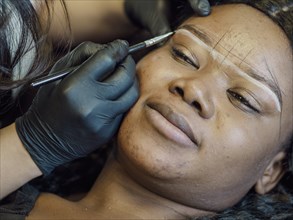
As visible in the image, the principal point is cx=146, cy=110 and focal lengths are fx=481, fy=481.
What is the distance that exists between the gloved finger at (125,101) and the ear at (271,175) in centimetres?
51

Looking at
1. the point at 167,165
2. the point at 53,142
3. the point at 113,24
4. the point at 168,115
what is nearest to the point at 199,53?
the point at 168,115

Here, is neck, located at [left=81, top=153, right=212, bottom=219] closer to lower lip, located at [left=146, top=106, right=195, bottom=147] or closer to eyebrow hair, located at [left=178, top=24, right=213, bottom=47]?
lower lip, located at [left=146, top=106, right=195, bottom=147]

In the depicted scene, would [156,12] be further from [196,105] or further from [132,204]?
[132,204]

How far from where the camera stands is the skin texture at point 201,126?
4.08 ft

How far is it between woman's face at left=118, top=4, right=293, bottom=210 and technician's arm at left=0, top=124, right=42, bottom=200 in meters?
0.27

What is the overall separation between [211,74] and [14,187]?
2.13 ft

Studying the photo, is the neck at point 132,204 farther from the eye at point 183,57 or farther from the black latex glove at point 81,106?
the eye at point 183,57

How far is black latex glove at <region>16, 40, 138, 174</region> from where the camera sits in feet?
3.95

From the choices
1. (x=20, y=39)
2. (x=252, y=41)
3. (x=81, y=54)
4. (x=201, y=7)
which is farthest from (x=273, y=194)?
(x=20, y=39)

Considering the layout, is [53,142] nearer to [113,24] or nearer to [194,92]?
[194,92]

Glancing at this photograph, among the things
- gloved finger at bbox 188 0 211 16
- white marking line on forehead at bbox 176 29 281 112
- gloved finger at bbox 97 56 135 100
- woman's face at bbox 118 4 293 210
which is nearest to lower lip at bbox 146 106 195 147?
woman's face at bbox 118 4 293 210

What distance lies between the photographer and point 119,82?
4.05 ft

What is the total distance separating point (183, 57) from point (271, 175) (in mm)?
506

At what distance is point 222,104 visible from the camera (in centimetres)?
127
